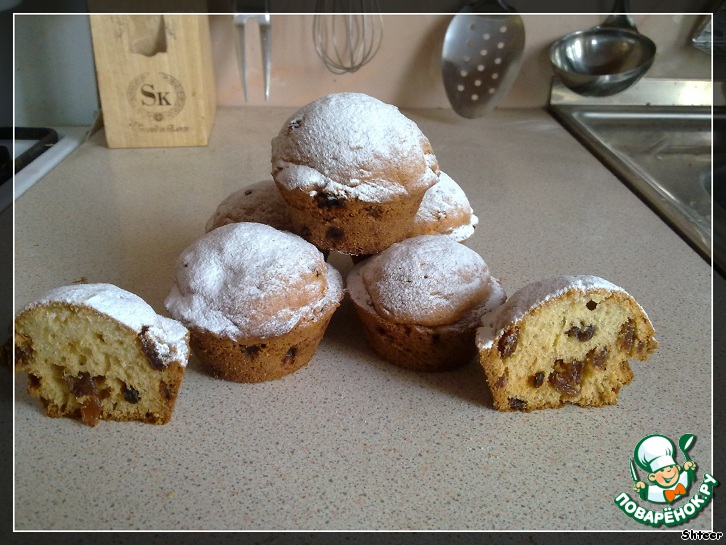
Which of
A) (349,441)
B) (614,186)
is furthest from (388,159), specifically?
(614,186)

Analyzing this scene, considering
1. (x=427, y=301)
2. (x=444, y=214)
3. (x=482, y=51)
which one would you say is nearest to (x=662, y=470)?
(x=427, y=301)

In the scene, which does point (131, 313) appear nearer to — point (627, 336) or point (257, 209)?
point (257, 209)

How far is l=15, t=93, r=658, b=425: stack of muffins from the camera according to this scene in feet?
2.32

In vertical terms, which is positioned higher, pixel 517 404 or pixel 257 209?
pixel 257 209

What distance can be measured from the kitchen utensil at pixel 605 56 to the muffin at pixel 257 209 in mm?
1074

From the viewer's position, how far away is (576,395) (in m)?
0.78

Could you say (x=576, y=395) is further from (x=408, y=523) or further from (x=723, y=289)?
(x=723, y=289)

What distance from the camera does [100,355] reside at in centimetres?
70

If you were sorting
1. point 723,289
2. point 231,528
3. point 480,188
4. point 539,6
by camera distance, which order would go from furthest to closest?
point 539,6 < point 480,188 < point 723,289 < point 231,528

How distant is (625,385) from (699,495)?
0.15 m

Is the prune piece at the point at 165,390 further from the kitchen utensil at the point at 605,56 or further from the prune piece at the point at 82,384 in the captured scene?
the kitchen utensil at the point at 605,56

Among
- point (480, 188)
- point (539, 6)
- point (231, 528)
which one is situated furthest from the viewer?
point (539, 6)

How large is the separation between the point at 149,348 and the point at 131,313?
0.04 meters

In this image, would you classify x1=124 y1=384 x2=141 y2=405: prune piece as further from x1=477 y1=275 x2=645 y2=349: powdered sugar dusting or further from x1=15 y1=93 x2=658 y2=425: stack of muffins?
x1=477 y1=275 x2=645 y2=349: powdered sugar dusting
